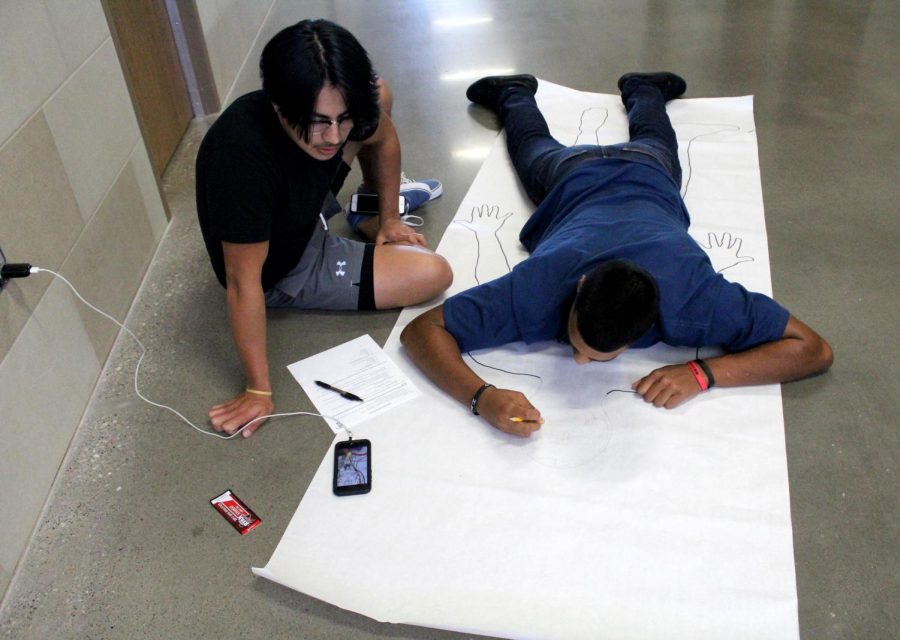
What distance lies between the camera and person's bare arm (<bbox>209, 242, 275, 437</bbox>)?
1.35 metres

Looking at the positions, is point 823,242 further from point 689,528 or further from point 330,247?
point 330,247

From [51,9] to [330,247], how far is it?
784 millimetres

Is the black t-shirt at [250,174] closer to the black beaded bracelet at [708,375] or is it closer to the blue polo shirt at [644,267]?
the blue polo shirt at [644,267]

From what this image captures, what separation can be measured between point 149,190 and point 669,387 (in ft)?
4.96

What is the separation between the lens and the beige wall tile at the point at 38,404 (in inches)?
48.4

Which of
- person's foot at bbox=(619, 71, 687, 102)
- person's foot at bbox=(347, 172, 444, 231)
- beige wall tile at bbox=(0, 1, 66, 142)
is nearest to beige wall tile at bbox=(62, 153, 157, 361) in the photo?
beige wall tile at bbox=(0, 1, 66, 142)

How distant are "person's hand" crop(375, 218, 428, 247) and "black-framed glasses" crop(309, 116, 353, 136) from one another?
0.63 m

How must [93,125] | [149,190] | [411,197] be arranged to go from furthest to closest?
[411,197] → [149,190] → [93,125]

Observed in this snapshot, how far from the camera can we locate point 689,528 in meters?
1.25

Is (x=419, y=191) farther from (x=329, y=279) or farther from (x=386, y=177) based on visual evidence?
(x=329, y=279)

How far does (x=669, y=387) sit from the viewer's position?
1.44 metres

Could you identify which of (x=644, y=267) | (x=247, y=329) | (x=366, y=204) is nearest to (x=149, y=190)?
(x=366, y=204)

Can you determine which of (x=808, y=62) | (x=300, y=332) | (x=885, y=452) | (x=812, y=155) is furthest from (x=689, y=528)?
(x=808, y=62)

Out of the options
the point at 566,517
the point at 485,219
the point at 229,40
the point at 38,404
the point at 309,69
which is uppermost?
the point at 309,69
